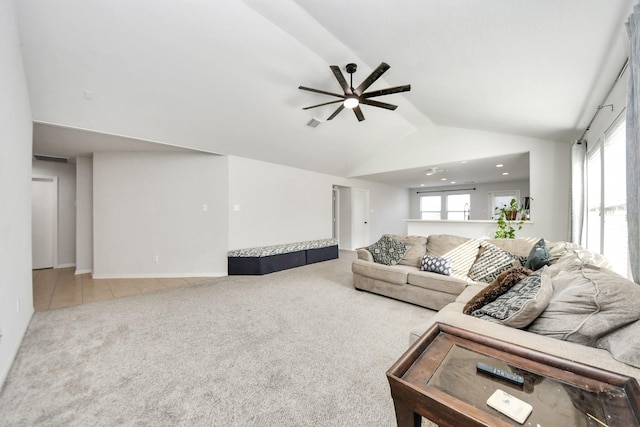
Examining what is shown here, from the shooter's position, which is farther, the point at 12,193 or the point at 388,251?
the point at 388,251

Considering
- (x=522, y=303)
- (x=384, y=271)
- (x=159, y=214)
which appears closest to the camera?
(x=522, y=303)

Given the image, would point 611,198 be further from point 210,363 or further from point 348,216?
point 348,216

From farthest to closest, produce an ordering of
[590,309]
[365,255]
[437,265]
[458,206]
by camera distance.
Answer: [458,206] < [365,255] < [437,265] < [590,309]

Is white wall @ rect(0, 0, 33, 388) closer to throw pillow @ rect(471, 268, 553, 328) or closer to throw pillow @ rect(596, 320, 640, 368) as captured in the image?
throw pillow @ rect(471, 268, 553, 328)

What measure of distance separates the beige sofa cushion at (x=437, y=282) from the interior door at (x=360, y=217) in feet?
14.9

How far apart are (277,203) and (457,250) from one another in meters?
3.66

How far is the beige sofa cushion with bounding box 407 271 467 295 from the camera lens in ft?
9.57

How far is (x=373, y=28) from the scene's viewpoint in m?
2.28

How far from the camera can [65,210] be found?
553cm

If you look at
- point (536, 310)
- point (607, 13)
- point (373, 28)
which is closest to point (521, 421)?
point (536, 310)

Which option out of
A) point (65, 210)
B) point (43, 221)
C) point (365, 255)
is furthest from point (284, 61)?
point (43, 221)

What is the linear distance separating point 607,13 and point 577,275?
63.6 inches

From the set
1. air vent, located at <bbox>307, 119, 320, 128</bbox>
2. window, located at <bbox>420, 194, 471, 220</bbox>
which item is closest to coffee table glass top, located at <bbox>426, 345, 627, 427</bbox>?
air vent, located at <bbox>307, 119, 320, 128</bbox>

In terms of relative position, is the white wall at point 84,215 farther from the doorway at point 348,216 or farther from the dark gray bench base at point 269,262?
the doorway at point 348,216
